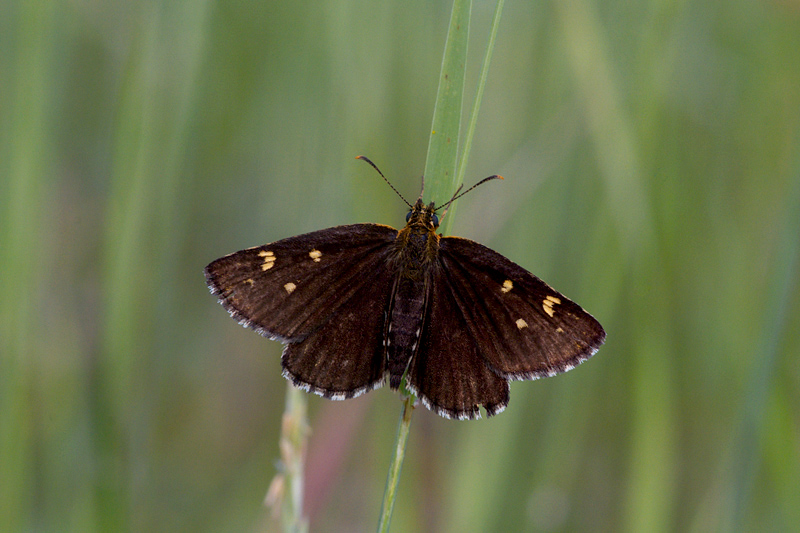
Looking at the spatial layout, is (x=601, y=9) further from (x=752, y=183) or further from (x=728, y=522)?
(x=728, y=522)

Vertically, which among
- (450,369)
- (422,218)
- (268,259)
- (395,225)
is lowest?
(450,369)

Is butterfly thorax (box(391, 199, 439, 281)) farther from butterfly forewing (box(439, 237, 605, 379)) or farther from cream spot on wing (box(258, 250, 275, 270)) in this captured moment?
cream spot on wing (box(258, 250, 275, 270))

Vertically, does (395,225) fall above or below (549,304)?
above

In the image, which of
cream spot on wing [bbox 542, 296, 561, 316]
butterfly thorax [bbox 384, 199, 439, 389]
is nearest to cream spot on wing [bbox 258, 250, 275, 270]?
butterfly thorax [bbox 384, 199, 439, 389]

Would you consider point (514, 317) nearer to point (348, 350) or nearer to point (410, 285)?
point (410, 285)

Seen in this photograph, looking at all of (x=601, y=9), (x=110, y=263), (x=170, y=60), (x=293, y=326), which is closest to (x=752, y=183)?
(x=601, y=9)

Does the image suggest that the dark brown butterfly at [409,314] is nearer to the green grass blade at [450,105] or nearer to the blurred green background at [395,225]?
the green grass blade at [450,105]

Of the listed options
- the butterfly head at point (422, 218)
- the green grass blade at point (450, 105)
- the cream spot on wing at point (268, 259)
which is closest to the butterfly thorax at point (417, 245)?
the butterfly head at point (422, 218)

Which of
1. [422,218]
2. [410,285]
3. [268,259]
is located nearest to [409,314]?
[410,285]
